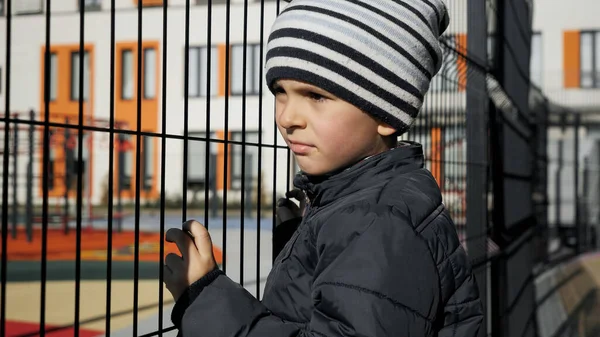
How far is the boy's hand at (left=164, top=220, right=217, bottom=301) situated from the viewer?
1.30 metres

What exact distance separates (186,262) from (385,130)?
437 mm

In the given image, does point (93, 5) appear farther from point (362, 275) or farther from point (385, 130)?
point (362, 275)

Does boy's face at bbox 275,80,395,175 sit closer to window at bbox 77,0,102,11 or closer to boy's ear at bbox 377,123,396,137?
boy's ear at bbox 377,123,396,137

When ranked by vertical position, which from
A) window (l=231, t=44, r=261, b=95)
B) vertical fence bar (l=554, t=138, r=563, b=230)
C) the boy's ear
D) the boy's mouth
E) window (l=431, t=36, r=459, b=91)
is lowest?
vertical fence bar (l=554, t=138, r=563, b=230)

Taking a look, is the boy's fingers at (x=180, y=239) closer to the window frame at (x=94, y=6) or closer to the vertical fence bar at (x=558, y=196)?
the vertical fence bar at (x=558, y=196)

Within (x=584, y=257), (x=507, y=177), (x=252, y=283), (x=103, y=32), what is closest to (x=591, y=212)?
(x=584, y=257)

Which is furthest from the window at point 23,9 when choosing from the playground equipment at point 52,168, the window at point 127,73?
the window at point 127,73

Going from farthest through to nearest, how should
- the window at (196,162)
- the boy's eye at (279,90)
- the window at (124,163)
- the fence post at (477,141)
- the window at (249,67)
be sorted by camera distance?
the window at (249,67) → the window at (196,162) → the window at (124,163) → the fence post at (477,141) → the boy's eye at (279,90)

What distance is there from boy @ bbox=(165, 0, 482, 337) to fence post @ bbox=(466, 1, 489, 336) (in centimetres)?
196

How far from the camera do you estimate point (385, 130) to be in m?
1.42

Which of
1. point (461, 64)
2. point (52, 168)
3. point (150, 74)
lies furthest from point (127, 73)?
point (461, 64)

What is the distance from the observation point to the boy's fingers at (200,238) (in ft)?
4.31

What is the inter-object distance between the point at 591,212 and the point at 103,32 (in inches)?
763

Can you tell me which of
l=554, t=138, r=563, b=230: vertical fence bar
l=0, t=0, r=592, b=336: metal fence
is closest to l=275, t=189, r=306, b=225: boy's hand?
l=0, t=0, r=592, b=336: metal fence
